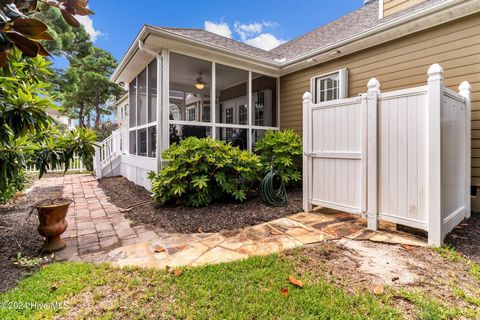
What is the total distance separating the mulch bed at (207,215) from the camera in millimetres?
3533

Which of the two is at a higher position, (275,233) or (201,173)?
(201,173)

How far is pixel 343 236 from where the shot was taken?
3.08 meters

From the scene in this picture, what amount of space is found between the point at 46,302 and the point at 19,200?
4.71 metres

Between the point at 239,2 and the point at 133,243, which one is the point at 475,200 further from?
the point at 239,2

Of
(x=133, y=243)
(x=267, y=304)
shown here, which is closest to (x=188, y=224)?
(x=133, y=243)

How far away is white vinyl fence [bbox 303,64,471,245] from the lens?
274 cm

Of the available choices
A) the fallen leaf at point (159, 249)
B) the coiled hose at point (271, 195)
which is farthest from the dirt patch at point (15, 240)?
the coiled hose at point (271, 195)

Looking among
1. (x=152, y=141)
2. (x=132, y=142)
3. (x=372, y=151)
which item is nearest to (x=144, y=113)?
(x=152, y=141)

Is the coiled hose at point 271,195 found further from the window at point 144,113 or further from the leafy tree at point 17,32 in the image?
the leafy tree at point 17,32

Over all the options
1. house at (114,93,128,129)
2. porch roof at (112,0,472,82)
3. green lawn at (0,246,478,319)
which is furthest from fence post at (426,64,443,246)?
house at (114,93,128,129)

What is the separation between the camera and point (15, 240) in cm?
302

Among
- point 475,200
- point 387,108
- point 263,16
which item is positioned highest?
point 263,16

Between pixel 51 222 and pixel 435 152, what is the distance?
14.2 feet

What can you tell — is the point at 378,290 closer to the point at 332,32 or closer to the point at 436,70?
A: the point at 436,70
